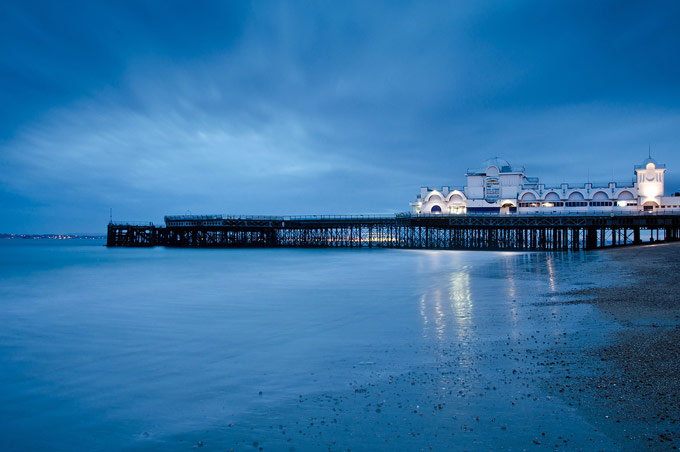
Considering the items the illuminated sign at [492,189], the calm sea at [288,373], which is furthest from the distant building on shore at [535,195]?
the calm sea at [288,373]

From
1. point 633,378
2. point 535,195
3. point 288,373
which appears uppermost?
point 535,195

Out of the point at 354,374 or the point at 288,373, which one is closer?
the point at 354,374

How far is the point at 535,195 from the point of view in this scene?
57562 millimetres

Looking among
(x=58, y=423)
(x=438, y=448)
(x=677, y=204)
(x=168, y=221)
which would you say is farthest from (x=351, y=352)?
(x=168, y=221)

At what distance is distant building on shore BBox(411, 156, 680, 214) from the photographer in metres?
53.0

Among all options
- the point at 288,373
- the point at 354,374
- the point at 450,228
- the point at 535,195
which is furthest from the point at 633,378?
the point at 535,195

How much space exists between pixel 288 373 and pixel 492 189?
5645 cm

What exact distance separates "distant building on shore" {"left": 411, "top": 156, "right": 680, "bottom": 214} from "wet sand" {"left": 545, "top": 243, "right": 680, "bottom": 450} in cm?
4887

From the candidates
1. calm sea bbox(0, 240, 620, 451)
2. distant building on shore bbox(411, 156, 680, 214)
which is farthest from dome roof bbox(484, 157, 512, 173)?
calm sea bbox(0, 240, 620, 451)

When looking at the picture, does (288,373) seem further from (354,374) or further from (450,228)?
(450,228)

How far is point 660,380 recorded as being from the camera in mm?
5820

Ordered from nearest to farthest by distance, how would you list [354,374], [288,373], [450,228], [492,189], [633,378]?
[633,378]
[354,374]
[288,373]
[450,228]
[492,189]

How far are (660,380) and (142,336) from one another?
32.6 ft

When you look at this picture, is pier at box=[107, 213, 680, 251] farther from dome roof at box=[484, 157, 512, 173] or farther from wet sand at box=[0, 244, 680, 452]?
wet sand at box=[0, 244, 680, 452]
